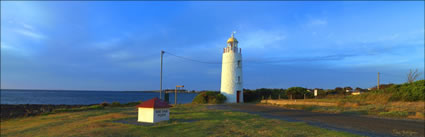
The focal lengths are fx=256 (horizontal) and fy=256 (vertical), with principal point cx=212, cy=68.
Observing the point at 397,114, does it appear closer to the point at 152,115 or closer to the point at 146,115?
the point at 152,115

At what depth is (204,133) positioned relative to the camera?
956 cm

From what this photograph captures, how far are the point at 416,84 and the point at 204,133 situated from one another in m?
22.8

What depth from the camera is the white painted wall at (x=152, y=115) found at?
41.6 feet

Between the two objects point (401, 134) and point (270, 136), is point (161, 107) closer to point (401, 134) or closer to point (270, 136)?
point (270, 136)

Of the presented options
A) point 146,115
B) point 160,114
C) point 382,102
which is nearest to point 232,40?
point 382,102

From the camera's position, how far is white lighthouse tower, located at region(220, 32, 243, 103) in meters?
31.5

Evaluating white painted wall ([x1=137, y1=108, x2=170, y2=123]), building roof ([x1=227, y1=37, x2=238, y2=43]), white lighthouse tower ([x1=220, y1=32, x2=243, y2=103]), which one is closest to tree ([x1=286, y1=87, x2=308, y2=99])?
white lighthouse tower ([x1=220, y1=32, x2=243, y2=103])

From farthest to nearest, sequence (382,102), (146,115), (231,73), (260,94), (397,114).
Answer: (260,94) → (231,73) → (382,102) → (397,114) → (146,115)

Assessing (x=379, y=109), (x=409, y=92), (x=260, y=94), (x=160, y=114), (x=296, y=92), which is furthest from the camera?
(x=260, y=94)

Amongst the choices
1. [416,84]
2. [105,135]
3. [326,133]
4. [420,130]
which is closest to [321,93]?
[416,84]

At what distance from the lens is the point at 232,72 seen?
31.4 meters

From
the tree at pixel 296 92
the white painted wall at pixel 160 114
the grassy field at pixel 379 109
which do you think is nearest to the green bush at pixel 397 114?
the grassy field at pixel 379 109

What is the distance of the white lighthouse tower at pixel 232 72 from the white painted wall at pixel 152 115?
18.7 meters

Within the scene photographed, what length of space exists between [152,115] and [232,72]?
19.6 m
